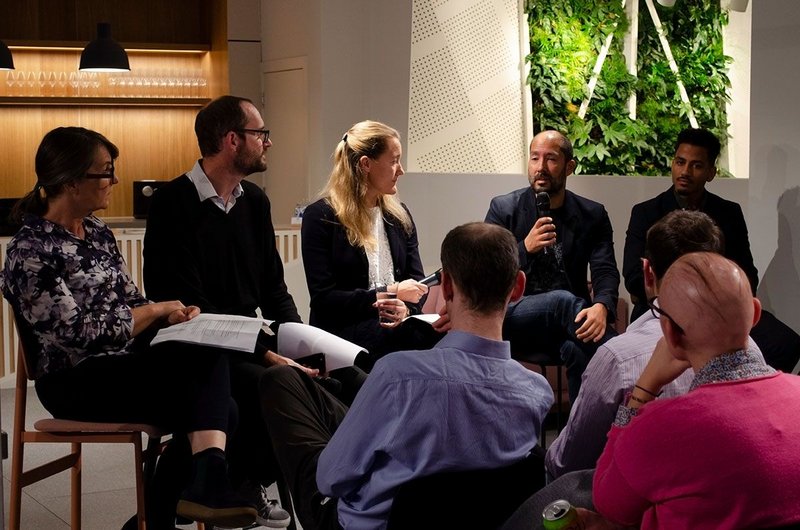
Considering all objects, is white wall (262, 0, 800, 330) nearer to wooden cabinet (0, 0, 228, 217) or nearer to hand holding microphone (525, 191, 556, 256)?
wooden cabinet (0, 0, 228, 217)

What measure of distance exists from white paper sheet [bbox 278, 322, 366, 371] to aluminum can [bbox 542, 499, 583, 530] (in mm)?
1442

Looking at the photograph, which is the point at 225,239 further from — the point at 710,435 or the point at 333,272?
the point at 710,435

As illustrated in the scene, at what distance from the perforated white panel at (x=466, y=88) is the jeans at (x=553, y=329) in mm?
2451

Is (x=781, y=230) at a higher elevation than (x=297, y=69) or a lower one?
lower

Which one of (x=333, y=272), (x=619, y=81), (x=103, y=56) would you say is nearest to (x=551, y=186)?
(x=333, y=272)

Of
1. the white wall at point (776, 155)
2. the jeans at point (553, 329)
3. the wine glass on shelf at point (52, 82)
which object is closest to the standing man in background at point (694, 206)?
the white wall at point (776, 155)

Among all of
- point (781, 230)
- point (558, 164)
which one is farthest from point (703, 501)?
point (781, 230)

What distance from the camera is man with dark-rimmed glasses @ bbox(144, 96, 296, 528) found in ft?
10.7

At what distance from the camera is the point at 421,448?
1.94 m

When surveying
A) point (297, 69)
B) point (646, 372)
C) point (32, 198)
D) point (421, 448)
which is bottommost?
point (421, 448)

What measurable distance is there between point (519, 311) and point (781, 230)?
1637 millimetres

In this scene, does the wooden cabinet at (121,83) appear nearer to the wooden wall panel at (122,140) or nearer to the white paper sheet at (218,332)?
the wooden wall panel at (122,140)

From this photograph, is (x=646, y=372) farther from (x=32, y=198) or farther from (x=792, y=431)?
(x=32, y=198)

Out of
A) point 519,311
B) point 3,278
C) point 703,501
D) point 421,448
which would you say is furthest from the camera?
point 519,311
